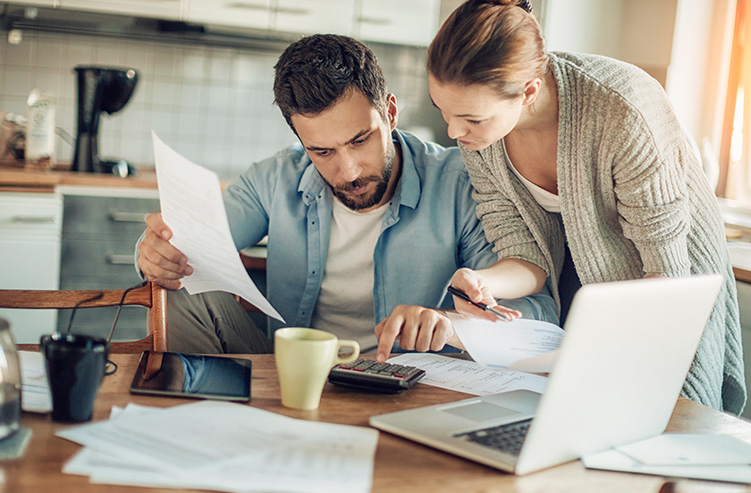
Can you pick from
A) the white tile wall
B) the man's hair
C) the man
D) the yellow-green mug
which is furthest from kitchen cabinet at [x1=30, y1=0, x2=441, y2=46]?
the yellow-green mug

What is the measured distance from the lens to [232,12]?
312cm

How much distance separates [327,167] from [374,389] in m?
0.65

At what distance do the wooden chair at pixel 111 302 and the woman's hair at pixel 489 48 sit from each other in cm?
61

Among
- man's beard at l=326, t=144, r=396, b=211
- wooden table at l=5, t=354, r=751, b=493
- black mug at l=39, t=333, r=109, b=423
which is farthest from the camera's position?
man's beard at l=326, t=144, r=396, b=211

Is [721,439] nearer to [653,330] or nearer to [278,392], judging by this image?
[653,330]

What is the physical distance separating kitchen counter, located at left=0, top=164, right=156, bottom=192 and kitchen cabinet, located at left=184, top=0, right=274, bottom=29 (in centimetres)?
73

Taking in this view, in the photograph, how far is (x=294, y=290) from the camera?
167 centimetres

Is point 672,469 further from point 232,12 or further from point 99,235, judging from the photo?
point 232,12

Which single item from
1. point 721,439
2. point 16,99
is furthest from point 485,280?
point 16,99

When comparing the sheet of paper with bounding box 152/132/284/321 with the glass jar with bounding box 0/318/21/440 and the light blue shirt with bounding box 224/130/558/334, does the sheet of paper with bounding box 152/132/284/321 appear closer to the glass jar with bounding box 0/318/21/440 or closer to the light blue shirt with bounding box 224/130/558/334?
the glass jar with bounding box 0/318/21/440

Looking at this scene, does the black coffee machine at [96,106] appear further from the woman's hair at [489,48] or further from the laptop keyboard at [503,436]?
the laptop keyboard at [503,436]

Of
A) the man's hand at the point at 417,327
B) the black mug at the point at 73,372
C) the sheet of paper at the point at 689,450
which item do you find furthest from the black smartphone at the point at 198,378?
the sheet of paper at the point at 689,450

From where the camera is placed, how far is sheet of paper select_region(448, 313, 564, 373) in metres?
1.05

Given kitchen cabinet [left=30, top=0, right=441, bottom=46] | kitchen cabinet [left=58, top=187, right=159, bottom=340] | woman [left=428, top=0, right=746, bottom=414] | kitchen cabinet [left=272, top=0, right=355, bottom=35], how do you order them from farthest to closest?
kitchen cabinet [left=272, top=0, right=355, bottom=35]
kitchen cabinet [left=30, top=0, right=441, bottom=46]
kitchen cabinet [left=58, top=187, right=159, bottom=340]
woman [left=428, top=0, right=746, bottom=414]
